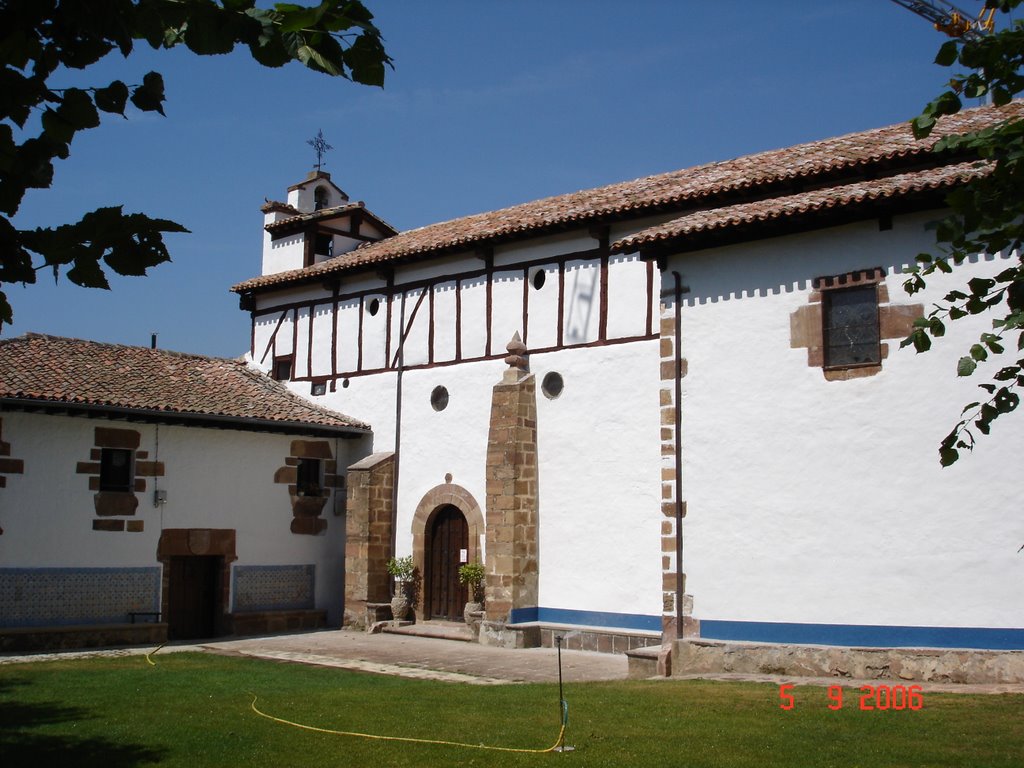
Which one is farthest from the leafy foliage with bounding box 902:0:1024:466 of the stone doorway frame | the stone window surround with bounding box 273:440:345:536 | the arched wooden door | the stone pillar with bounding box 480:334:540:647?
the stone window surround with bounding box 273:440:345:536

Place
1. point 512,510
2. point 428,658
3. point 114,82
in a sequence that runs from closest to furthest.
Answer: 1. point 114,82
2. point 428,658
3. point 512,510

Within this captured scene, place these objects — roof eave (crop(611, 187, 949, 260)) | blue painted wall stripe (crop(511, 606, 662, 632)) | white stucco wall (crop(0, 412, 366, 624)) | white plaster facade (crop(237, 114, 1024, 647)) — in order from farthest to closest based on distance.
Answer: white stucco wall (crop(0, 412, 366, 624)) < blue painted wall stripe (crop(511, 606, 662, 632)) < roof eave (crop(611, 187, 949, 260)) < white plaster facade (crop(237, 114, 1024, 647))

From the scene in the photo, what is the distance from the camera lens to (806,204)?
1274 centimetres

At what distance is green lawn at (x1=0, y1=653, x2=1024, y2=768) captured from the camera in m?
7.96

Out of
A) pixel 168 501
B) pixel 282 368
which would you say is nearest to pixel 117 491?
pixel 168 501

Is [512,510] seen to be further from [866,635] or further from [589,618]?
[866,635]

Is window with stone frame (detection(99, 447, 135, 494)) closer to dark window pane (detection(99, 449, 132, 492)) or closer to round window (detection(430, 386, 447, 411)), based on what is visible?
dark window pane (detection(99, 449, 132, 492))

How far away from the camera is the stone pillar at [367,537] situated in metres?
20.1

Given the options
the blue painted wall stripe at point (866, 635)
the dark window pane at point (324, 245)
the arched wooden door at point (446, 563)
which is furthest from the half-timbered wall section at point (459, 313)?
the blue painted wall stripe at point (866, 635)

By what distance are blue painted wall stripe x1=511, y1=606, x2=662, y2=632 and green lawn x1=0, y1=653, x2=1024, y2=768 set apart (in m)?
3.91

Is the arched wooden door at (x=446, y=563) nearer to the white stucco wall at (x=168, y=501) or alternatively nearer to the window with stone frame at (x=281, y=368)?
the white stucco wall at (x=168, y=501)

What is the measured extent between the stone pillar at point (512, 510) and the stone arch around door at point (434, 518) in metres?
1.13

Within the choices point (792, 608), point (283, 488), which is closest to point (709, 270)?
point (792, 608)
